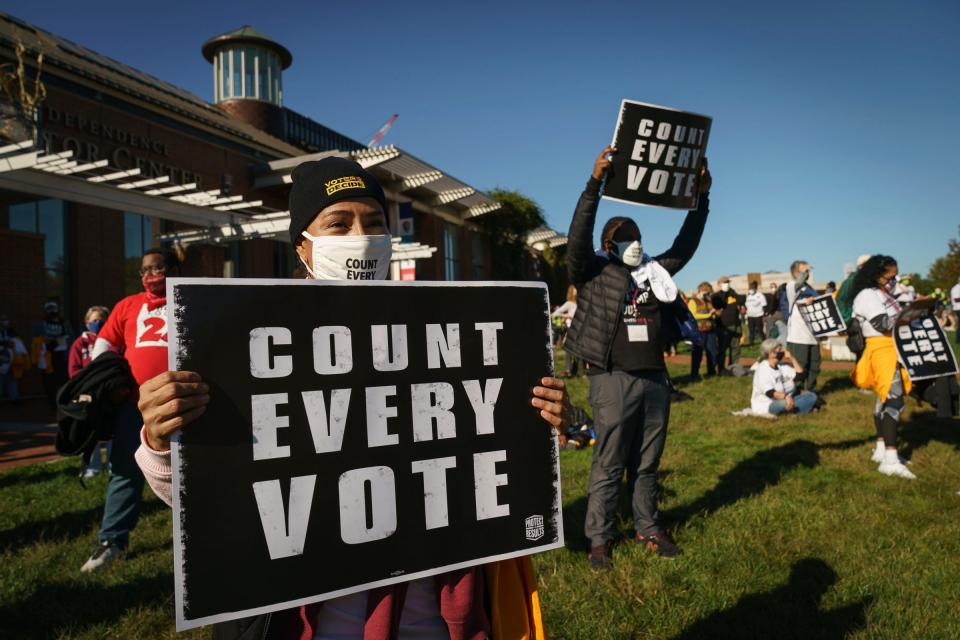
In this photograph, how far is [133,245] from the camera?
15188 mm

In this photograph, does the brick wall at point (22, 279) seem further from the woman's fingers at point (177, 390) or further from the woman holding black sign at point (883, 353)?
the woman holding black sign at point (883, 353)

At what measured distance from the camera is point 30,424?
408 inches

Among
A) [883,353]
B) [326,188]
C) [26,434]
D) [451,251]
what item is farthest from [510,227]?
[326,188]

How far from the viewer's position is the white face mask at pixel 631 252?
4.34 metres

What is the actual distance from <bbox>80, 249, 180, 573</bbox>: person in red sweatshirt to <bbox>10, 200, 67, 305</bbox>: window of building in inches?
461

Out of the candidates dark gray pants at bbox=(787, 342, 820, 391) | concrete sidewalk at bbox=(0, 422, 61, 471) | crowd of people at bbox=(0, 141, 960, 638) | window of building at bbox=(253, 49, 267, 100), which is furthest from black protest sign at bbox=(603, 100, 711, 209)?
window of building at bbox=(253, 49, 267, 100)

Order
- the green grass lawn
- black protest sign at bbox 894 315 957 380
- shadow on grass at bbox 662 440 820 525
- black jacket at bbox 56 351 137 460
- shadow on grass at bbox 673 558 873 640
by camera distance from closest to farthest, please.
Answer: black jacket at bbox 56 351 137 460, shadow on grass at bbox 673 558 873 640, the green grass lawn, shadow on grass at bbox 662 440 820 525, black protest sign at bbox 894 315 957 380

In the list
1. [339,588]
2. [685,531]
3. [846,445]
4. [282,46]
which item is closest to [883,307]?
[846,445]

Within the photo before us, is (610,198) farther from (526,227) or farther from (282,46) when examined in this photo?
(526,227)

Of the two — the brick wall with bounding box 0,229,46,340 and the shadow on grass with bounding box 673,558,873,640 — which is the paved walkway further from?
the shadow on grass with bounding box 673,558,873,640

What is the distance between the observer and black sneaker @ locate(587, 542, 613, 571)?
4.00 metres

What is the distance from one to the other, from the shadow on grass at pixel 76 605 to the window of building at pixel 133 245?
1258 cm

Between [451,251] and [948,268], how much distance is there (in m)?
43.5

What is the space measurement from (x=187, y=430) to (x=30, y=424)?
1139cm
